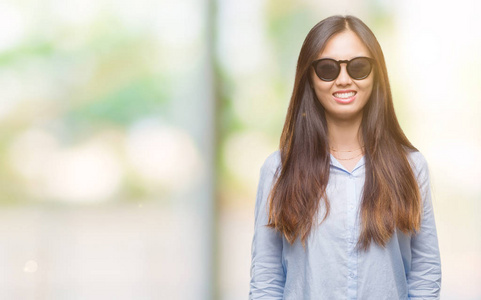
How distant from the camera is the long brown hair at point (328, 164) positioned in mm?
1708

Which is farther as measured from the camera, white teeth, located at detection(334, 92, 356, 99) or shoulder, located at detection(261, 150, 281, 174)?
shoulder, located at detection(261, 150, 281, 174)

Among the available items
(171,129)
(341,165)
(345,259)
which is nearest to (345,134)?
(341,165)

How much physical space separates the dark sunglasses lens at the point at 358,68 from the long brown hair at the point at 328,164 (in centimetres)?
4

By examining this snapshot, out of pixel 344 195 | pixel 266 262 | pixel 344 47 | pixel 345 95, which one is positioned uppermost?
pixel 344 47

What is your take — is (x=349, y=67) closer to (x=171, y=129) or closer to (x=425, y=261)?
(x=425, y=261)

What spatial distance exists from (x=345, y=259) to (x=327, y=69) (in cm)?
47

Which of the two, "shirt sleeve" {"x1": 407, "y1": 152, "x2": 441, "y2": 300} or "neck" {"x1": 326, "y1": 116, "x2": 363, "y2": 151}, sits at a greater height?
"neck" {"x1": 326, "y1": 116, "x2": 363, "y2": 151}

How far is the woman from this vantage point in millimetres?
1690

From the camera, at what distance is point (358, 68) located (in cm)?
172

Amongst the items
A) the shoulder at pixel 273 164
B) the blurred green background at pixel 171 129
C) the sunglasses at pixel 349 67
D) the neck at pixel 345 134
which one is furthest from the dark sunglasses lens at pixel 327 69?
the blurred green background at pixel 171 129

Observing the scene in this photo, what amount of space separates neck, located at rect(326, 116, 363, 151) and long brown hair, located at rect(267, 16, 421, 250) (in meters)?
0.02

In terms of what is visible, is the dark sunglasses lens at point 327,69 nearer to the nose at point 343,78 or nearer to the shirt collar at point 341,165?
the nose at point 343,78

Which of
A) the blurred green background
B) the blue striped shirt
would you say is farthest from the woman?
the blurred green background

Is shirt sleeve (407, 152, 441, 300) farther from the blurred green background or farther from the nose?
the blurred green background
